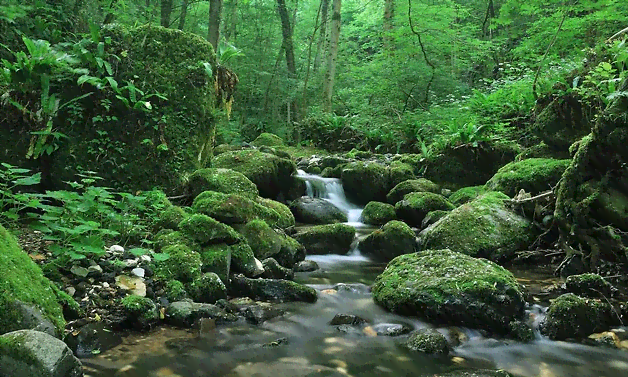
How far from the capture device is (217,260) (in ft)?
16.3

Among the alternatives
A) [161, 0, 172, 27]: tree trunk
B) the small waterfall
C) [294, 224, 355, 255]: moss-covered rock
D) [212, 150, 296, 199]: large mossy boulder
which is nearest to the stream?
[294, 224, 355, 255]: moss-covered rock

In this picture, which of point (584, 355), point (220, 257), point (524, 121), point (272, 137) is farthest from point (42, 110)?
point (272, 137)

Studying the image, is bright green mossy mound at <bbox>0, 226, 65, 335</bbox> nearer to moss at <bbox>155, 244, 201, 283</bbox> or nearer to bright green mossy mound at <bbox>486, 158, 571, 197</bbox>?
moss at <bbox>155, 244, 201, 283</bbox>

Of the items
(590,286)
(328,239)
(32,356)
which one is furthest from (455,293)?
(32,356)

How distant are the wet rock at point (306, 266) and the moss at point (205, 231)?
117 centimetres

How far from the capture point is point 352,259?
7.04 metres

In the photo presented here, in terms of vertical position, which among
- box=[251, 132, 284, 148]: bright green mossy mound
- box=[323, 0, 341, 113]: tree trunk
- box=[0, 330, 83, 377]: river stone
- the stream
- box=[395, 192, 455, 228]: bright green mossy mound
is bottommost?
the stream

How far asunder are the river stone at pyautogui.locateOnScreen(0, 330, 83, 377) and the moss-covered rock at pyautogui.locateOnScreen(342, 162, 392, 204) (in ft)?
27.8

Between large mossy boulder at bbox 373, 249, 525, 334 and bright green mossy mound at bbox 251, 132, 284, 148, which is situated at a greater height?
bright green mossy mound at bbox 251, 132, 284, 148

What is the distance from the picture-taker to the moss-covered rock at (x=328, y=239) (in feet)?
23.5

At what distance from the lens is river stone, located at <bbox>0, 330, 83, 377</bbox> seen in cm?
250

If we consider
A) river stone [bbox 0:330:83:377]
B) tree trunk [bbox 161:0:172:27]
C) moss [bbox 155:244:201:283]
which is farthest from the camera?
tree trunk [bbox 161:0:172:27]

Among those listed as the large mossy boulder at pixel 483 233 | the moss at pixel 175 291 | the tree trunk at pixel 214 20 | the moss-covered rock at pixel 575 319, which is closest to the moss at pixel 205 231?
the moss at pixel 175 291

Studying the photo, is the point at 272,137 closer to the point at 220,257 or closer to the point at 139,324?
the point at 220,257
